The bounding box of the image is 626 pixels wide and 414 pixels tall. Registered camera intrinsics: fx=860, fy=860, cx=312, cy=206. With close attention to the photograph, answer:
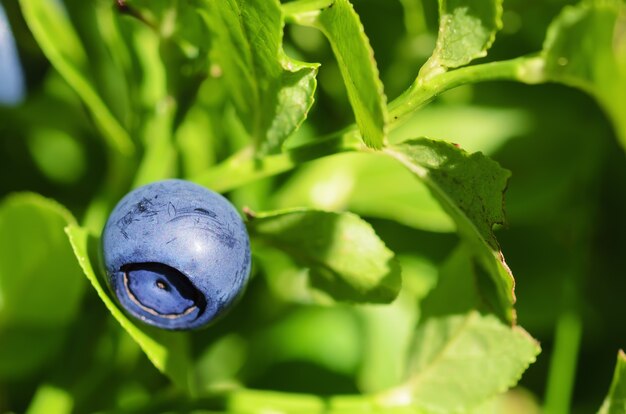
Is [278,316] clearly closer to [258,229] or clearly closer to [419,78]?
[258,229]

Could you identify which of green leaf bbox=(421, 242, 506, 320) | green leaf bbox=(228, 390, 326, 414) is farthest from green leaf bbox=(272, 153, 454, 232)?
green leaf bbox=(228, 390, 326, 414)

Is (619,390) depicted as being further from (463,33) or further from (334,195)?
(334,195)

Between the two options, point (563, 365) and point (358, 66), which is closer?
point (358, 66)

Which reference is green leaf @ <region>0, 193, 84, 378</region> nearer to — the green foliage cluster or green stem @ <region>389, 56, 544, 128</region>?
the green foliage cluster

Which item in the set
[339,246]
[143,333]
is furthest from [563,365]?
[143,333]

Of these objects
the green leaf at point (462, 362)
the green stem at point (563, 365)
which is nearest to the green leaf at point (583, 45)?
the green leaf at point (462, 362)

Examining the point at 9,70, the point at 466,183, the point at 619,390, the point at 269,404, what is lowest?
the point at 269,404

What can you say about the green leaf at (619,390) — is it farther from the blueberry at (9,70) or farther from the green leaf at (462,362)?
the blueberry at (9,70)
